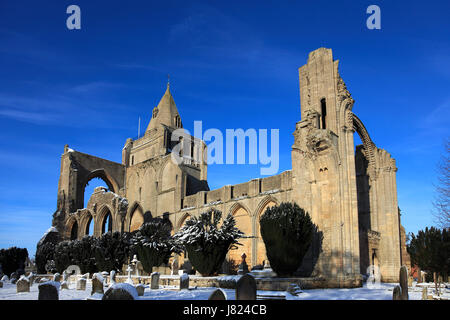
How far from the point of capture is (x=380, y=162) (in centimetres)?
2550

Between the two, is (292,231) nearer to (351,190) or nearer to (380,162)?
(351,190)

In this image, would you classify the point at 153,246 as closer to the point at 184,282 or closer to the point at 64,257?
the point at 184,282

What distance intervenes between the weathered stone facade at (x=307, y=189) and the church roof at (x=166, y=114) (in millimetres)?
111

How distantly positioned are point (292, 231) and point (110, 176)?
101 ft

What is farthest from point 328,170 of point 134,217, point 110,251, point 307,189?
point 134,217

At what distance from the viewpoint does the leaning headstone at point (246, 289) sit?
7383 mm

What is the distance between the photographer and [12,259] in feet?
113

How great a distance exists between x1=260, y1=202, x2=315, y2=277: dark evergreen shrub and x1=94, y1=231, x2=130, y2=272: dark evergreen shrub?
12366mm

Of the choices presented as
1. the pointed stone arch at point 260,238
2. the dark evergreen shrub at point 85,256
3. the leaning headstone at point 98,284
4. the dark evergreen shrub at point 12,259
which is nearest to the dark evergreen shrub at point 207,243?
the pointed stone arch at point 260,238

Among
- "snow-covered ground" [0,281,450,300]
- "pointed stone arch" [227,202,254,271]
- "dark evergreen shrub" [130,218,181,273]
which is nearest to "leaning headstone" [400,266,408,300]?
"snow-covered ground" [0,281,450,300]

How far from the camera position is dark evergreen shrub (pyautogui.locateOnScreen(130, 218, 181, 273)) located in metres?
22.7

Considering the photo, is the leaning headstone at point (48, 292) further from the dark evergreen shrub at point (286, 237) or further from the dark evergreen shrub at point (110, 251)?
the dark evergreen shrub at point (110, 251)

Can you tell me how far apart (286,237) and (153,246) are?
9091mm

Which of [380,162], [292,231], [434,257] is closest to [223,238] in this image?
[292,231]
